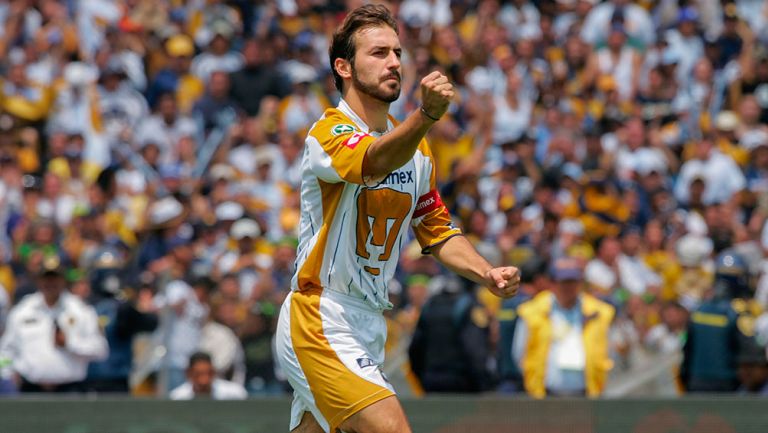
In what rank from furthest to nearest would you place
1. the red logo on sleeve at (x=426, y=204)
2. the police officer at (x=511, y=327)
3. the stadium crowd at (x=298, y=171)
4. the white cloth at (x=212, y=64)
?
the white cloth at (x=212, y=64) < the stadium crowd at (x=298, y=171) < the police officer at (x=511, y=327) < the red logo on sleeve at (x=426, y=204)

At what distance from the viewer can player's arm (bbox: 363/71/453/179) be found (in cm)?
529

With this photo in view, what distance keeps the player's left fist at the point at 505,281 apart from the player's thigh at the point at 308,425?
1.01 metres

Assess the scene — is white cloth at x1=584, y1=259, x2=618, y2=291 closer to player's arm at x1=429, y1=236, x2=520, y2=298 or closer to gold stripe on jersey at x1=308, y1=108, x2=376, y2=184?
player's arm at x1=429, y1=236, x2=520, y2=298

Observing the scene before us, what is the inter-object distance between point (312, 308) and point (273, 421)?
432 centimetres

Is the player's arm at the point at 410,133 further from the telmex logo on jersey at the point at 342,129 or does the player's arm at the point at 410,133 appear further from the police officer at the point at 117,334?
the police officer at the point at 117,334

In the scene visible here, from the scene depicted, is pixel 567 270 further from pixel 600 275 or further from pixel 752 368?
pixel 600 275

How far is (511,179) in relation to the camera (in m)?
15.0

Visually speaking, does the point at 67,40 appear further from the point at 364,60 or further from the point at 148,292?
the point at 364,60

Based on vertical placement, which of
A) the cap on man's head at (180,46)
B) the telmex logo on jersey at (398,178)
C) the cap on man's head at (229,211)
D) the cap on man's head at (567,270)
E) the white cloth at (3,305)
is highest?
the cap on man's head at (180,46)

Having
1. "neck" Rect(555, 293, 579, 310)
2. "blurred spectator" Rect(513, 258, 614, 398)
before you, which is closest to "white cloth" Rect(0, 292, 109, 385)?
"blurred spectator" Rect(513, 258, 614, 398)

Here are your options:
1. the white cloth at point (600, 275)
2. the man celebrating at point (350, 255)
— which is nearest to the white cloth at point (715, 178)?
the white cloth at point (600, 275)

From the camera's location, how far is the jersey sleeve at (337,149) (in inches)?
224

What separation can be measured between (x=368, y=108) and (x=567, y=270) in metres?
5.20

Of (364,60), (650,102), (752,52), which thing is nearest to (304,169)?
(364,60)
